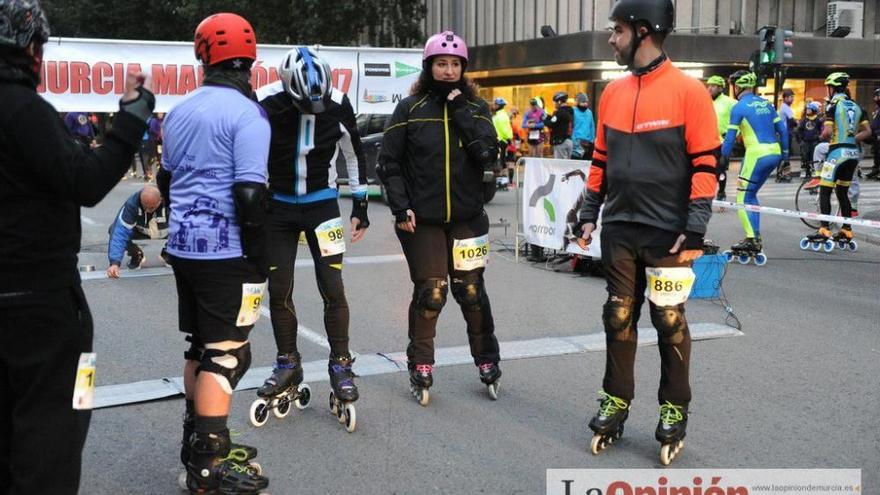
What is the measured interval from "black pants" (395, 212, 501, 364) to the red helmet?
73.6 inches

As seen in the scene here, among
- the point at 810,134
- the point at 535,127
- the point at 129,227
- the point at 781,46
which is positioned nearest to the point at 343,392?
the point at 129,227

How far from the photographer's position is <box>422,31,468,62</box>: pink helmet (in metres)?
5.46

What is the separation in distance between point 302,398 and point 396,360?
1.19 m

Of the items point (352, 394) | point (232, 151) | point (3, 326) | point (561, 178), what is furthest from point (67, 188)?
point (561, 178)

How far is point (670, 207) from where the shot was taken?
182 inches

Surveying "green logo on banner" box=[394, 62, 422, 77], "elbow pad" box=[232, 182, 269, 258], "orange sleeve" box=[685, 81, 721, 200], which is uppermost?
"green logo on banner" box=[394, 62, 422, 77]

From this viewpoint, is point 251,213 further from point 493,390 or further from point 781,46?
point 781,46

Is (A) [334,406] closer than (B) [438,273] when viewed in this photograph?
Yes

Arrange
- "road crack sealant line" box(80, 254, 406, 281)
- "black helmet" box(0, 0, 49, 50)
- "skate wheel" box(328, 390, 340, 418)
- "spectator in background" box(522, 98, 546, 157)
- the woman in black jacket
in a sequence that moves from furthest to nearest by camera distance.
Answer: "spectator in background" box(522, 98, 546, 157) < "road crack sealant line" box(80, 254, 406, 281) < the woman in black jacket < "skate wheel" box(328, 390, 340, 418) < "black helmet" box(0, 0, 49, 50)

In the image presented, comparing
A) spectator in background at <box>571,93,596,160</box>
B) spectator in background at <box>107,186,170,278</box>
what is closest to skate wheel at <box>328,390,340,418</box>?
spectator in background at <box>107,186,170,278</box>

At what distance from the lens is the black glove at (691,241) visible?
4.57 metres

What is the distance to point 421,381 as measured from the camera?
219 inches

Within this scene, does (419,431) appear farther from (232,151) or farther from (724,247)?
(724,247)

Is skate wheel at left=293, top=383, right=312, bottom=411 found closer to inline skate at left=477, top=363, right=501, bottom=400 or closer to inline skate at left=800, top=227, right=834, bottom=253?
inline skate at left=477, top=363, right=501, bottom=400
